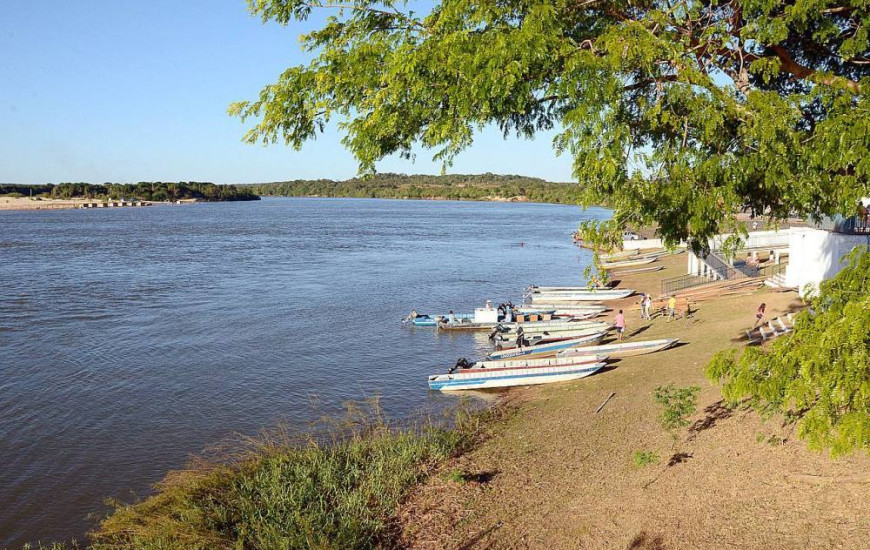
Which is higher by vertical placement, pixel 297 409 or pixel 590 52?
pixel 590 52

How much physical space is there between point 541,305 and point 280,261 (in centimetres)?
3195

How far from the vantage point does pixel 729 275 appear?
35.6 metres

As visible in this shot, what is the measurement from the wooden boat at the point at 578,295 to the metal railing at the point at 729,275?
8.39ft

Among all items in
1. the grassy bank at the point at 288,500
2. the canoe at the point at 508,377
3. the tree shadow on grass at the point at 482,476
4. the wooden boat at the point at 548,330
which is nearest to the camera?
the grassy bank at the point at 288,500

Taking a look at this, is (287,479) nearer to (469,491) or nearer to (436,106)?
(469,491)

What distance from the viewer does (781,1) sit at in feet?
23.5

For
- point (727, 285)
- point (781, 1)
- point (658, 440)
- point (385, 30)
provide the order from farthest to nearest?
point (727, 285) → point (658, 440) → point (385, 30) → point (781, 1)

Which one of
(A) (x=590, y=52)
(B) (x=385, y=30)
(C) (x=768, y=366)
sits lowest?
(C) (x=768, y=366)

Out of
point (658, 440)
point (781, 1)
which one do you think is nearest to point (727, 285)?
point (658, 440)

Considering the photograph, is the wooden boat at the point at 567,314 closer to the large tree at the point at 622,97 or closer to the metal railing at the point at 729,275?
the metal railing at the point at 729,275

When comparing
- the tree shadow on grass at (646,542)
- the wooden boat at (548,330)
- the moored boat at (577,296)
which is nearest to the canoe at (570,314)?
the wooden boat at (548,330)

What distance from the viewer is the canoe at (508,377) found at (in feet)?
69.6

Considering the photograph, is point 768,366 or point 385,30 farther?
point 385,30

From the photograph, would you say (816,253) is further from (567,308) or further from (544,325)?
(567,308)
